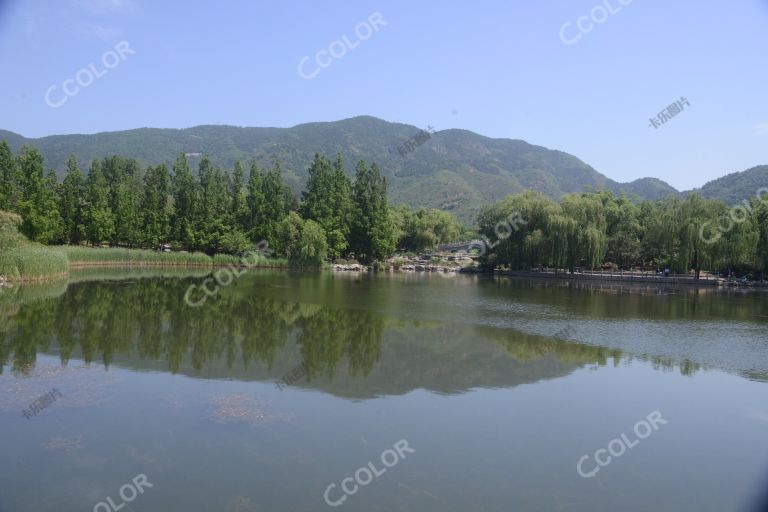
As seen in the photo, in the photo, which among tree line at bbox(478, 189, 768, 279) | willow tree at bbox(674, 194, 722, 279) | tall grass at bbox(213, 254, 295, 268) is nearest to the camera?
tree line at bbox(478, 189, 768, 279)

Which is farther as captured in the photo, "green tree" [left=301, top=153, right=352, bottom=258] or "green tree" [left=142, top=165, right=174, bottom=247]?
"green tree" [left=301, top=153, right=352, bottom=258]

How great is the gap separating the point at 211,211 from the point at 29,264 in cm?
3165

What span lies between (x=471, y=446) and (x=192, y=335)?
38.6 feet

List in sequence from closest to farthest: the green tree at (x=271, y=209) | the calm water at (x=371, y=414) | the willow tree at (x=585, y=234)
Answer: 1. the calm water at (x=371, y=414)
2. the willow tree at (x=585, y=234)
3. the green tree at (x=271, y=209)

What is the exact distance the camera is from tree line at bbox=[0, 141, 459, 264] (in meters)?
56.0

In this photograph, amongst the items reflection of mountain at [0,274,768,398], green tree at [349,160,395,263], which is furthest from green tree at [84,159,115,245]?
reflection of mountain at [0,274,768,398]

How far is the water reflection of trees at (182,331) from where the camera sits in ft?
49.7

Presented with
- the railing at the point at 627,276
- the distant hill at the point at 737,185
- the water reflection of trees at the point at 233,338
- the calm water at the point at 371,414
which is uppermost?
the distant hill at the point at 737,185

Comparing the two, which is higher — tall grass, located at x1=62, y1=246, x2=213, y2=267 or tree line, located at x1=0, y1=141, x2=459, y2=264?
tree line, located at x1=0, y1=141, x2=459, y2=264

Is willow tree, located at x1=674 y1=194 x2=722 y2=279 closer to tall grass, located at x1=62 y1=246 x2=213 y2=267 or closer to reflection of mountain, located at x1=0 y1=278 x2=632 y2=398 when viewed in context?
reflection of mountain, located at x1=0 y1=278 x2=632 y2=398

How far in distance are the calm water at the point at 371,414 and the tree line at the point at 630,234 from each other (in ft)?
99.6

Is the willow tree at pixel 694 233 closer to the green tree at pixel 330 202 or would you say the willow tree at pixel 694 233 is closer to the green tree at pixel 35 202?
the green tree at pixel 330 202

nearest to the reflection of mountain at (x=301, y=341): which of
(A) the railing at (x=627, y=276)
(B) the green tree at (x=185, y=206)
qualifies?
(A) the railing at (x=627, y=276)

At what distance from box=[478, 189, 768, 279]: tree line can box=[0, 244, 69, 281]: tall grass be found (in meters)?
44.4
